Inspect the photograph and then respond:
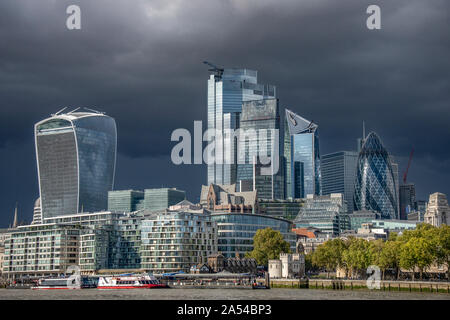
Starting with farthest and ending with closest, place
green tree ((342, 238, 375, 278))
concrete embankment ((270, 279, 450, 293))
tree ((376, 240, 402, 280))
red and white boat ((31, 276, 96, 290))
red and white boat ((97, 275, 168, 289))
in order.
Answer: green tree ((342, 238, 375, 278)), red and white boat ((31, 276, 96, 290)), tree ((376, 240, 402, 280)), red and white boat ((97, 275, 168, 289)), concrete embankment ((270, 279, 450, 293))

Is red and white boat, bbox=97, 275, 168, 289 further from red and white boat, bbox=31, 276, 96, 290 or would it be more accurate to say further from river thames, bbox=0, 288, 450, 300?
river thames, bbox=0, 288, 450, 300

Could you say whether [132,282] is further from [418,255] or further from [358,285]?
[418,255]

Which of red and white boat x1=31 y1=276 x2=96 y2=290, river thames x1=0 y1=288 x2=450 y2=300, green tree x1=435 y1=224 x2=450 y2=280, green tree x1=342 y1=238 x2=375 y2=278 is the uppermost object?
green tree x1=435 y1=224 x2=450 y2=280

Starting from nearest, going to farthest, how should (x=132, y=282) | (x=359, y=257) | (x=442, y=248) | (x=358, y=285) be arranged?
(x=358, y=285) < (x=442, y=248) < (x=132, y=282) < (x=359, y=257)

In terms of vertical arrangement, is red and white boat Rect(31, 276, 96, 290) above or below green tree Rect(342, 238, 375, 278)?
below

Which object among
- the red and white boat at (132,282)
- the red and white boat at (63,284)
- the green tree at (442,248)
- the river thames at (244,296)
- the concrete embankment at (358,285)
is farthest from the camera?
the red and white boat at (63,284)

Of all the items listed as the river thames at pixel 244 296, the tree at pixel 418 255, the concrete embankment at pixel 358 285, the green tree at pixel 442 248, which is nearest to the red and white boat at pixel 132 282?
the river thames at pixel 244 296

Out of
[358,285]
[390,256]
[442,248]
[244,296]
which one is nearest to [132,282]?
[244,296]

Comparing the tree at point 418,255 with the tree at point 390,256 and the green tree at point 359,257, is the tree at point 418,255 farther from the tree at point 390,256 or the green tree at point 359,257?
the green tree at point 359,257

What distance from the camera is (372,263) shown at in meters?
184

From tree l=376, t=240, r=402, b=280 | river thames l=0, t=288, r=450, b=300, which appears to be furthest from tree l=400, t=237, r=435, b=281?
river thames l=0, t=288, r=450, b=300
